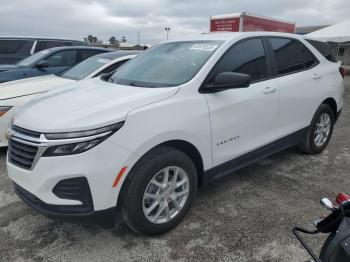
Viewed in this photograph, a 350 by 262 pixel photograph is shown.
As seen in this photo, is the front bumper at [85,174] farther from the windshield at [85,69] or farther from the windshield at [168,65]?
the windshield at [85,69]

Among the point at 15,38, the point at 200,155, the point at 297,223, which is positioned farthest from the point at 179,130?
the point at 15,38

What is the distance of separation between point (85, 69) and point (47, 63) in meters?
1.30

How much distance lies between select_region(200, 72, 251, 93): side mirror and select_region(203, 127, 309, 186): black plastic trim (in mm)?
765

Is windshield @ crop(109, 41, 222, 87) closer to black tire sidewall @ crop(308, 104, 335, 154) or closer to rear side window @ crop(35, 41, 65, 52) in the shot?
black tire sidewall @ crop(308, 104, 335, 154)

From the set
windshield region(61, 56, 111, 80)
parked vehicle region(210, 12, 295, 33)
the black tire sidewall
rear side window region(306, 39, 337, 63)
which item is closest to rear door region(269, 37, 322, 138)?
the black tire sidewall

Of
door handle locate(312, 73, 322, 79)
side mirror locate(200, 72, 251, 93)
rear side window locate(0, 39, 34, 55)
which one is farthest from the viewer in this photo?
rear side window locate(0, 39, 34, 55)

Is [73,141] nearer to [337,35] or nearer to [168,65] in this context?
[168,65]

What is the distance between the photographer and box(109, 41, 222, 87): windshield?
10.2ft

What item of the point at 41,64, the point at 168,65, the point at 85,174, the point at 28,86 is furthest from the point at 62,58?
the point at 85,174

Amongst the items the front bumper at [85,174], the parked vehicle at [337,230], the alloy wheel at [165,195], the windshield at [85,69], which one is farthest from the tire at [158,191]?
the windshield at [85,69]

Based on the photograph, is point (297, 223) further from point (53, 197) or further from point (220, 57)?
point (53, 197)

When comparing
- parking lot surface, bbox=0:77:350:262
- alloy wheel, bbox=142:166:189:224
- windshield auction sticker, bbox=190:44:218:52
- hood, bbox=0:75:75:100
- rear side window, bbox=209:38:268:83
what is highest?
windshield auction sticker, bbox=190:44:218:52

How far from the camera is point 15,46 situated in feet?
30.3

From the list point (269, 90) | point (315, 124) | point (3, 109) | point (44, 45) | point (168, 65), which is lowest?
point (315, 124)
